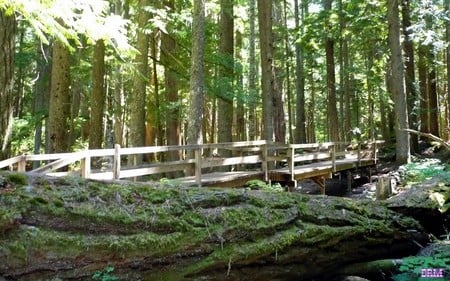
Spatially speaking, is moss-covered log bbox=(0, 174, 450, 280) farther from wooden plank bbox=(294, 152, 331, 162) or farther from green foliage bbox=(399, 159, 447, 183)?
wooden plank bbox=(294, 152, 331, 162)

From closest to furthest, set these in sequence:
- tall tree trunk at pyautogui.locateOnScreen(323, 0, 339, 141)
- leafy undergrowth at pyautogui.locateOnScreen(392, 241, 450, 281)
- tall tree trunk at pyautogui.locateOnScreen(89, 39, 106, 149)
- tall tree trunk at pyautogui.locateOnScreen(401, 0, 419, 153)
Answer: leafy undergrowth at pyautogui.locateOnScreen(392, 241, 450, 281)
tall tree trunk at pyautogui.locateOnScreen(89, 39, 106, 149)
tall tree trunk at pyautogui.locateOnScreen(401, 0, 419, 153)
tall tree trunk at pyautogui.locateOnScreen(323, 0, 339, 141)

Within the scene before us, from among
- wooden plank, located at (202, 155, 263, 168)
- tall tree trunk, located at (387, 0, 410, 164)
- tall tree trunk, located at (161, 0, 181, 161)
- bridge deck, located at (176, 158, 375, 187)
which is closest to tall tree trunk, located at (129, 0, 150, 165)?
tall tree trunk, located at (161, 0, 181, 161)

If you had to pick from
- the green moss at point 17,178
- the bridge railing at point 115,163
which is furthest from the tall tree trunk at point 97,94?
the green moss at point 17,178

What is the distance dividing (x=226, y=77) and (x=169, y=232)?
11451mm

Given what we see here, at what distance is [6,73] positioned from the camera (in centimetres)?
686

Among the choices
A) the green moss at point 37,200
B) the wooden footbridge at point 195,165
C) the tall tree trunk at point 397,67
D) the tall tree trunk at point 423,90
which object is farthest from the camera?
the tall tree trunk at point 423,90

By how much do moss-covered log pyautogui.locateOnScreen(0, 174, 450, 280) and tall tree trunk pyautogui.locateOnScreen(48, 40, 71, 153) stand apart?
24.0ft

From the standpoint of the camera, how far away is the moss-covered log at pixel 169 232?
3.17 m

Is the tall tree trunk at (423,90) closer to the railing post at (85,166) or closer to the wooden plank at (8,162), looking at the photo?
the railing post at (85,166)

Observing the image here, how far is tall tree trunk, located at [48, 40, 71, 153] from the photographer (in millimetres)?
10586

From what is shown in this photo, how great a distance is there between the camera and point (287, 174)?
12820mm

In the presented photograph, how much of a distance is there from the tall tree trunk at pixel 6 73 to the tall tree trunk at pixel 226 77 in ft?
27.1

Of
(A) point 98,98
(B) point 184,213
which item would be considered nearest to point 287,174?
(A) point 98,98

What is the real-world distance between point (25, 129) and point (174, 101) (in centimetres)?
548
